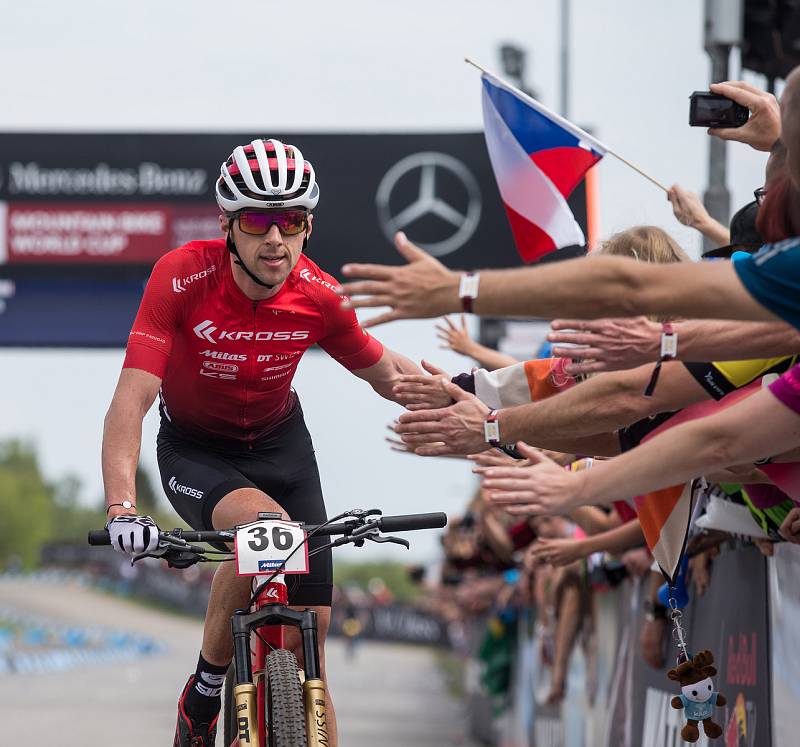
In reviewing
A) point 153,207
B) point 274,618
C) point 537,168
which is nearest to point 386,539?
point 274,618

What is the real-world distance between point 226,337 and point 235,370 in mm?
146

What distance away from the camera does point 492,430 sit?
541cm

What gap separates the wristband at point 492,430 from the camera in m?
5.41

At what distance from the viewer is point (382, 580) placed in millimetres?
181250

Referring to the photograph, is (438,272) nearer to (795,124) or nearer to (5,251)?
(795,124)

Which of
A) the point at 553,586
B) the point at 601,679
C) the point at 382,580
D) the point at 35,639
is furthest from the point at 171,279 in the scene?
the point at 382,580

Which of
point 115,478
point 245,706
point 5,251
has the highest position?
point 5,251

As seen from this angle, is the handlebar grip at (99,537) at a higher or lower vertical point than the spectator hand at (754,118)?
lower

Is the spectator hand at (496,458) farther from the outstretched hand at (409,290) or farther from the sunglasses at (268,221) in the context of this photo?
the outstretched hand at (409,290)

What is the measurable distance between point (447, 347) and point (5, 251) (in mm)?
9499

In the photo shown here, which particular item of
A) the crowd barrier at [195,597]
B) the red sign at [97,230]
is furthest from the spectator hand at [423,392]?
the crowd barrier at [195,597]

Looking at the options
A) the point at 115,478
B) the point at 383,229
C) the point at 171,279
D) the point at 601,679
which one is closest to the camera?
the point at 115,478

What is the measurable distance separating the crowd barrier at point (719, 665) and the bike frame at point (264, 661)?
5.38 ft

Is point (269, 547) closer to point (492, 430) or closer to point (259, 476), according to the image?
point (492, 430)
